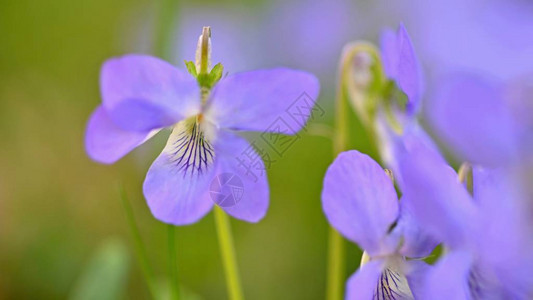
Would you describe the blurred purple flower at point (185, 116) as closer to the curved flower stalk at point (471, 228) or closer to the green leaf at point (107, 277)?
the curved flower stalk at point (471, 228)

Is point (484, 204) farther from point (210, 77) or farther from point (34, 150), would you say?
point (34, 150)

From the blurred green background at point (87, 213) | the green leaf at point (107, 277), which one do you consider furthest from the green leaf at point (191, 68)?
the blurred green background at point (87, 213)

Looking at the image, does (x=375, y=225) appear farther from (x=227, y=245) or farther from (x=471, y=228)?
(x=227, y=245)

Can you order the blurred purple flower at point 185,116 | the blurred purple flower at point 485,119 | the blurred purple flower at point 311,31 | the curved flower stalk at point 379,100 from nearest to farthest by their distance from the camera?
the blurred purple flower at point 485,119
the blurred purple flower at point 185,116
the curved flower stalk at point 379,100
the blurred purple flower at point 311,31

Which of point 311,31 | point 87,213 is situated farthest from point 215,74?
point 311,31

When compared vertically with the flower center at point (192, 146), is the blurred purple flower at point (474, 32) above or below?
below

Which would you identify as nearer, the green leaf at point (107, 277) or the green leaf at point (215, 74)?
the green leaf at point (215, 74)

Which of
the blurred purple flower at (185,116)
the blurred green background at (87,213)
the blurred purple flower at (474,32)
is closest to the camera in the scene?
the blurred purple flower at (185,116)
